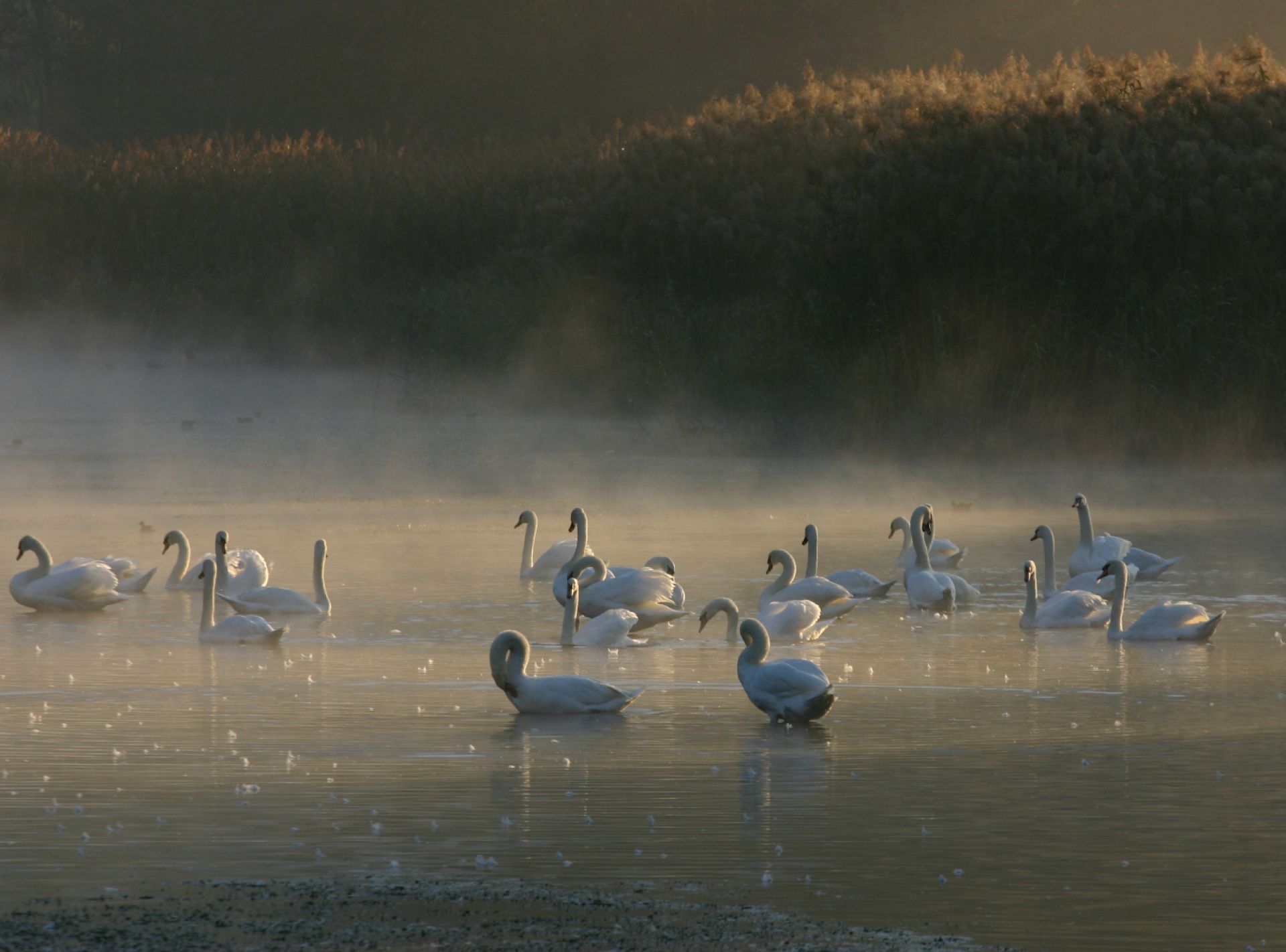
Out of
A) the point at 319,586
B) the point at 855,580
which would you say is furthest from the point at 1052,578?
the point at 319,586

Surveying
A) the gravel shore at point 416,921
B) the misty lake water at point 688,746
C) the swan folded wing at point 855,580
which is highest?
the swan folded wing at point 855,580

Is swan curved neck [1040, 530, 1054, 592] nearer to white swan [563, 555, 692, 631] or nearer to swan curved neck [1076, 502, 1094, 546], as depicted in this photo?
swan curved neck [1076, 502, 1094, 546]

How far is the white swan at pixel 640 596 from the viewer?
35.3ft

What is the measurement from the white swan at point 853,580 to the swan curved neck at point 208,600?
10.5 feet

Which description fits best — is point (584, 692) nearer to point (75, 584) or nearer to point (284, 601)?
point (284, 601)

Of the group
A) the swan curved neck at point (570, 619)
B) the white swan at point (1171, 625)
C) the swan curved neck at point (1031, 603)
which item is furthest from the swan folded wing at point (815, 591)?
the white swan at point (1171, 625)

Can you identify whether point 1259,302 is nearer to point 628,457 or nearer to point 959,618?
point 628,457

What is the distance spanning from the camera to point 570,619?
1034 cm

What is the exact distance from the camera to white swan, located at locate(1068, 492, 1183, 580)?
12602 millimetres

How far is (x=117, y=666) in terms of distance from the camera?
31.1 ft

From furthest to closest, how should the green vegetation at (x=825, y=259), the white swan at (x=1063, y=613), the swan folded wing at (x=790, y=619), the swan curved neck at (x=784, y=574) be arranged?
the green vegetation at (x=825, y=259)
the swan curved neck at (x=784, y=574)
the white swan at (x=1063, y=613)
the swan folded wing at (x=790, y=619)

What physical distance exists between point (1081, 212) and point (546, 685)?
12.6 m

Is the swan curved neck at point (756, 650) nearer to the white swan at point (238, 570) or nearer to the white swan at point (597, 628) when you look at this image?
the white swan at point (597, 628)

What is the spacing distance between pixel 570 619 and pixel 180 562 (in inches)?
123
